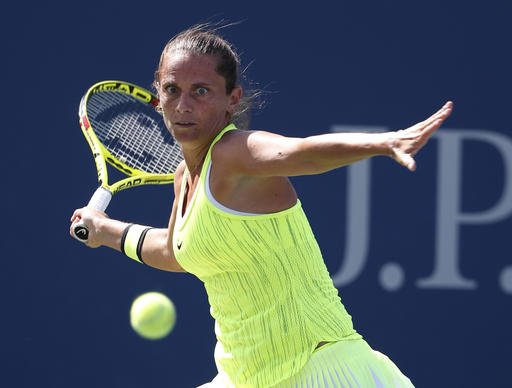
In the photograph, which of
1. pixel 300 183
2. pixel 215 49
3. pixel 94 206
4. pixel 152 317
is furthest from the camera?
pixel 300 183

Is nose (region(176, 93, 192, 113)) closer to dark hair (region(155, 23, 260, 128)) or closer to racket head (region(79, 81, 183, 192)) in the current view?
dark hair (region(155, 23, 260, 128))

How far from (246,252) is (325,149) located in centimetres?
51

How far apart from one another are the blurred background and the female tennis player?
2.15 m

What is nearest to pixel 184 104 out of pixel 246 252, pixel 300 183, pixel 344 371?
pixel 246 252

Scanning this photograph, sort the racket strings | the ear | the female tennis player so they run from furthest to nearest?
the racket strings → the ear → the female tennis player

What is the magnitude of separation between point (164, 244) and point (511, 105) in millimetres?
2381

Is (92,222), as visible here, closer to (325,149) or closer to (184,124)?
(184,124)

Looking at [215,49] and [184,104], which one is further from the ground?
[215,49]

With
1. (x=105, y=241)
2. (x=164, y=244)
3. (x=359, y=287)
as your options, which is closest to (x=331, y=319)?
(x=164, y=244)

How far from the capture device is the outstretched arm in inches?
99.7

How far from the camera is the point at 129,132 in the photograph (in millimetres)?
4453

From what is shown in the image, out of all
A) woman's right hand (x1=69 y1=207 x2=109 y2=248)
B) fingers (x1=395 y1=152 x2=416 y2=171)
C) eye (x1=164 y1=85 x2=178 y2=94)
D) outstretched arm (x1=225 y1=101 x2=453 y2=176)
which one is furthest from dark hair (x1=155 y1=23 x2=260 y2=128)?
fingers (x1=395 y1=152 x2=416 y2=171)

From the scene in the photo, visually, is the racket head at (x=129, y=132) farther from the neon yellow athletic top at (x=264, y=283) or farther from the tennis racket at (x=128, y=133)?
the neon yellow athletic top at (x=264, y=283)

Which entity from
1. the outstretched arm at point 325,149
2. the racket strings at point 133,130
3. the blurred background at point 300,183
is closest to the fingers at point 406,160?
the outstretched arm at point 325,149
